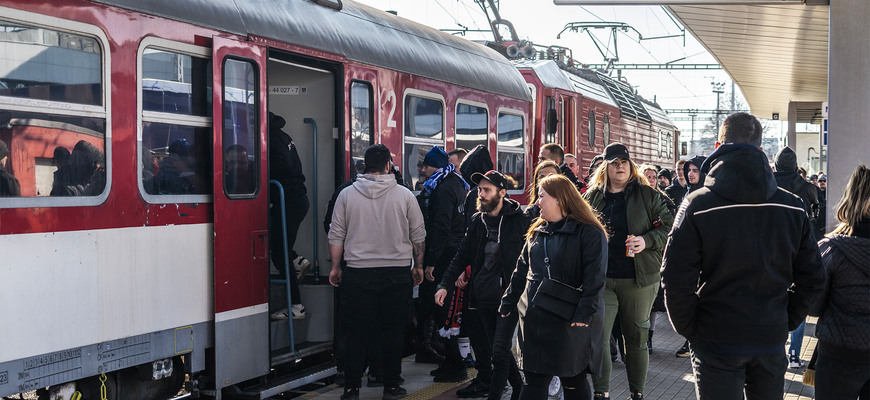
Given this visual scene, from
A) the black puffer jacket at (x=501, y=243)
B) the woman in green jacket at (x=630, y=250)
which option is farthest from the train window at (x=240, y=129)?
the woman in green jacket at (x=630, y=250)

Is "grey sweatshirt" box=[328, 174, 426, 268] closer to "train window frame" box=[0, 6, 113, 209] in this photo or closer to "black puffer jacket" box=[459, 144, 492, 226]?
"black puffer jacket" box=[459, 144, 492, 226]

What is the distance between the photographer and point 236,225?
6.32 m

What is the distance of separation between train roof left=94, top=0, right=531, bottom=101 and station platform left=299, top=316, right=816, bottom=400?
2691 millimetres

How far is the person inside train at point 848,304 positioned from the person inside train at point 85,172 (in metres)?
3.86

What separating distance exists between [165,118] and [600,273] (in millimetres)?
2759

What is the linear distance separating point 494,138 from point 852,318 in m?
6.18

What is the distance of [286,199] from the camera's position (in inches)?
295

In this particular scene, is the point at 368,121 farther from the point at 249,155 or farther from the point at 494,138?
the point at 494,138

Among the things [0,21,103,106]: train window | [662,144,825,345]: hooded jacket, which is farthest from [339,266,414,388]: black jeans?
[662,144,825,345]: hooded jacket

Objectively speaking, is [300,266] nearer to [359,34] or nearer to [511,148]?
[359,34]

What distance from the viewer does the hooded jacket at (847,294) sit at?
483 cm

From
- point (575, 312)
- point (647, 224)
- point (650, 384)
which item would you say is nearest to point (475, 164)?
point (647, 224)

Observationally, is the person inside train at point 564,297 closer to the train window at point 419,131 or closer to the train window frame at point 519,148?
the train window at point 419,131

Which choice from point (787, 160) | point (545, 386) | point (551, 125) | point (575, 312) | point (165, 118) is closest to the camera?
point (575, 312)
